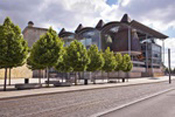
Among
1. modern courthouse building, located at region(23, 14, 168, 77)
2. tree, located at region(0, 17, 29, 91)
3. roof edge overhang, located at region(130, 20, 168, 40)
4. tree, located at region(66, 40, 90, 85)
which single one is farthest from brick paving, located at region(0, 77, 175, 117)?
roof edge overhang, located at region(130, 20, 168, 40)

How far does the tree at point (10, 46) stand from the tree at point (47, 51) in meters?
2.60

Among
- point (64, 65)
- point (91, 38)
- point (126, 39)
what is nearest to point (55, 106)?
point (64, 65)

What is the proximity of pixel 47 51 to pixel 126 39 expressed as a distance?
205ft

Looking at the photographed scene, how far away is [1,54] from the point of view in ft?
54.5

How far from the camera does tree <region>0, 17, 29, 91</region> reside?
16797 mm

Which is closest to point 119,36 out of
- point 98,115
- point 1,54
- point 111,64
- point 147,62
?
point 147,62

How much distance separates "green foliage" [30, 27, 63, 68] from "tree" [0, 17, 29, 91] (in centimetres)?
260

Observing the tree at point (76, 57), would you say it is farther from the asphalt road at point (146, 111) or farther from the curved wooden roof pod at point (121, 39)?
the curved wooden roof pod at point (121, 39)

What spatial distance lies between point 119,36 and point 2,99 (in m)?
76.1

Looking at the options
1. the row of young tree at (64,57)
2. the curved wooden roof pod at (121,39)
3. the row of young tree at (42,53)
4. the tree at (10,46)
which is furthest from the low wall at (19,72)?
A: the curved wooden roof pod at (121,39)

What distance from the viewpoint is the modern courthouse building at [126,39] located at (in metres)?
71.5

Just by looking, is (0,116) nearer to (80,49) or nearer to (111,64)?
(80,49)

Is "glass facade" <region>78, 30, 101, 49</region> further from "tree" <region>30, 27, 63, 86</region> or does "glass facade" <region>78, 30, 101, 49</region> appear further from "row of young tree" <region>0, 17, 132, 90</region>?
"tree" <region>30, 27, 63, 86</region>

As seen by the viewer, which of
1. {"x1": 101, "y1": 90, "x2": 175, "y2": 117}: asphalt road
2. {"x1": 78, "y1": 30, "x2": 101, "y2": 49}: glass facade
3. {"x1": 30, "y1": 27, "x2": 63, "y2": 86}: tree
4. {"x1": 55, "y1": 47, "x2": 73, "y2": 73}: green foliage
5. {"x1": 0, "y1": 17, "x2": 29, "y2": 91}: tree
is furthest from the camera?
{"x1": 78, "y1": 30, "x2": 101, "y2": 49}: glass facade
